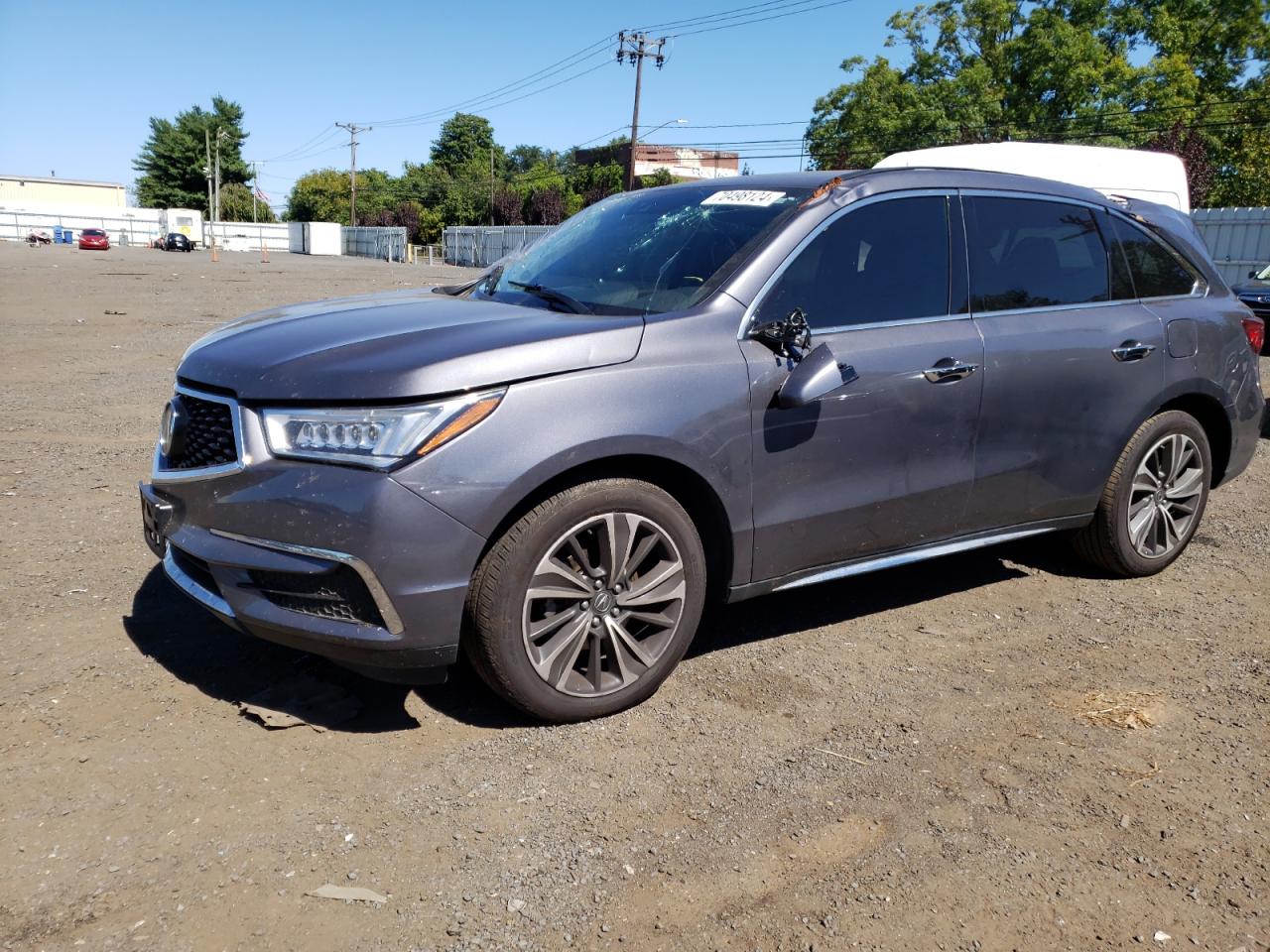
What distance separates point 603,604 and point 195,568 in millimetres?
1304

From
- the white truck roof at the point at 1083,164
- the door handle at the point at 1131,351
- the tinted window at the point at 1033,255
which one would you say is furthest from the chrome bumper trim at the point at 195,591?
the white truck roof at the point at 1083,164

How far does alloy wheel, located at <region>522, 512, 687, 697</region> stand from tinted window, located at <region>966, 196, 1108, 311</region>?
1.80 metres

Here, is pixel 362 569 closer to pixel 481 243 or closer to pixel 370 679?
pixel 370 679

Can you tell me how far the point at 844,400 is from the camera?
3.72m

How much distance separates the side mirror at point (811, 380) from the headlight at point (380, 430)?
103 centimetres

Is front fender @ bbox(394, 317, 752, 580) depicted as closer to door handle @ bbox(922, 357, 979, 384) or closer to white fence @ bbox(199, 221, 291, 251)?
door handle @ bbox(922, 357, 979, 384)

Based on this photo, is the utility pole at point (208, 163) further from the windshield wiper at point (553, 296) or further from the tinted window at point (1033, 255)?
the tinted window at point (1033, 255)

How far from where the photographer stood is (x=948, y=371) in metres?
3.98

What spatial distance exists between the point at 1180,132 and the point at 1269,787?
136 ft

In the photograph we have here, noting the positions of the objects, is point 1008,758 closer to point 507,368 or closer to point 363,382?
point 507,368

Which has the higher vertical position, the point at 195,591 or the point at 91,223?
the point at 195,591

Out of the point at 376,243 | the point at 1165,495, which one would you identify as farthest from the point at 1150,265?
the point at 376,243

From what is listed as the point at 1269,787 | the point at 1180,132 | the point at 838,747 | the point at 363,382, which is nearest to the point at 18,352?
the point at 363,382

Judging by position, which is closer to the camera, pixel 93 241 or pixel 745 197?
pixel 745 197
